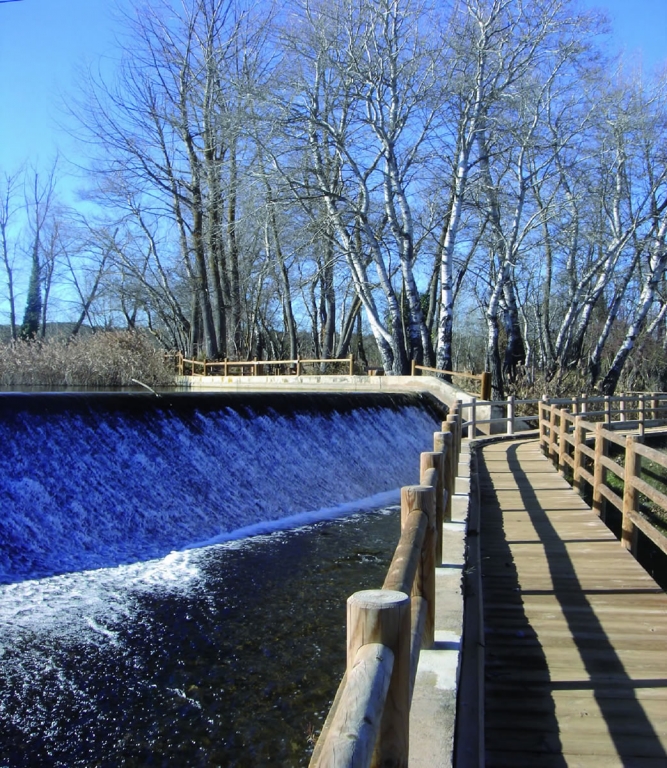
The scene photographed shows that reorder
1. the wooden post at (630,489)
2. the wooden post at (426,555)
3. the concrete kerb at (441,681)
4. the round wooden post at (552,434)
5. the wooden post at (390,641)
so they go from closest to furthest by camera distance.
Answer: the wooden post at (390,641) → the concrete kerb at (441,681) → the wooden post at (426,555) → the wooden post at (630,489) → the round wooden post at (552,434)

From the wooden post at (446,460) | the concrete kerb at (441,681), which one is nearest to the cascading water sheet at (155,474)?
the wooden post at (446,460)

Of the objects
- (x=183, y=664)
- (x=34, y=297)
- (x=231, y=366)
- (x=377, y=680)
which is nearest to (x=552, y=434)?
(x=183, y=664)

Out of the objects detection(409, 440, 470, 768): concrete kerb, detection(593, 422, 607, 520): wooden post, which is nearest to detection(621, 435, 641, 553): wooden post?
detection(593, 422, 607, 520): wooden post

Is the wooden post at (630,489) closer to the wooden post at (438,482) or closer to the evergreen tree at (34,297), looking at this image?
the wooden post at (438,482)

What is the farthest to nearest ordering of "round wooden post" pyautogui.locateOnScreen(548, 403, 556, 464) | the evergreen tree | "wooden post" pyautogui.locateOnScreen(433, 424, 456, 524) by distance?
1. the evergreen tree
2. "round wooden post" pyautogui.locateOnScreen(548, 403, 556, 464)
3. "wooden post" pyautogui.locateOnScreen(433, 424, 456, 524)

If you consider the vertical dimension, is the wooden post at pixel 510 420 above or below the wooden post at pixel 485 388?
below

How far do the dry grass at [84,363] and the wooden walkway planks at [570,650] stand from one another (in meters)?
17.0

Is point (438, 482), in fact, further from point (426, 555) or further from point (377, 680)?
point (377, 680)

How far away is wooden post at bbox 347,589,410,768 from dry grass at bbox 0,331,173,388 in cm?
2057

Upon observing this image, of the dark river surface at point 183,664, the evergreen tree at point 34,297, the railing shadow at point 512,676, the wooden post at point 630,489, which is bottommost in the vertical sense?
the dark river surface at point 183,664

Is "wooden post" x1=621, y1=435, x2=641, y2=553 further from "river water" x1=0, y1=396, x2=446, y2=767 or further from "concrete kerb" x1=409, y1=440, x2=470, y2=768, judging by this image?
"river water" x1=0, y1=396, x2=446, y2=767

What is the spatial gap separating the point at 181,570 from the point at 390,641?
666cm

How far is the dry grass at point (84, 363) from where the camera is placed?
2127 cm

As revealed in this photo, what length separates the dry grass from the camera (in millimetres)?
21266
